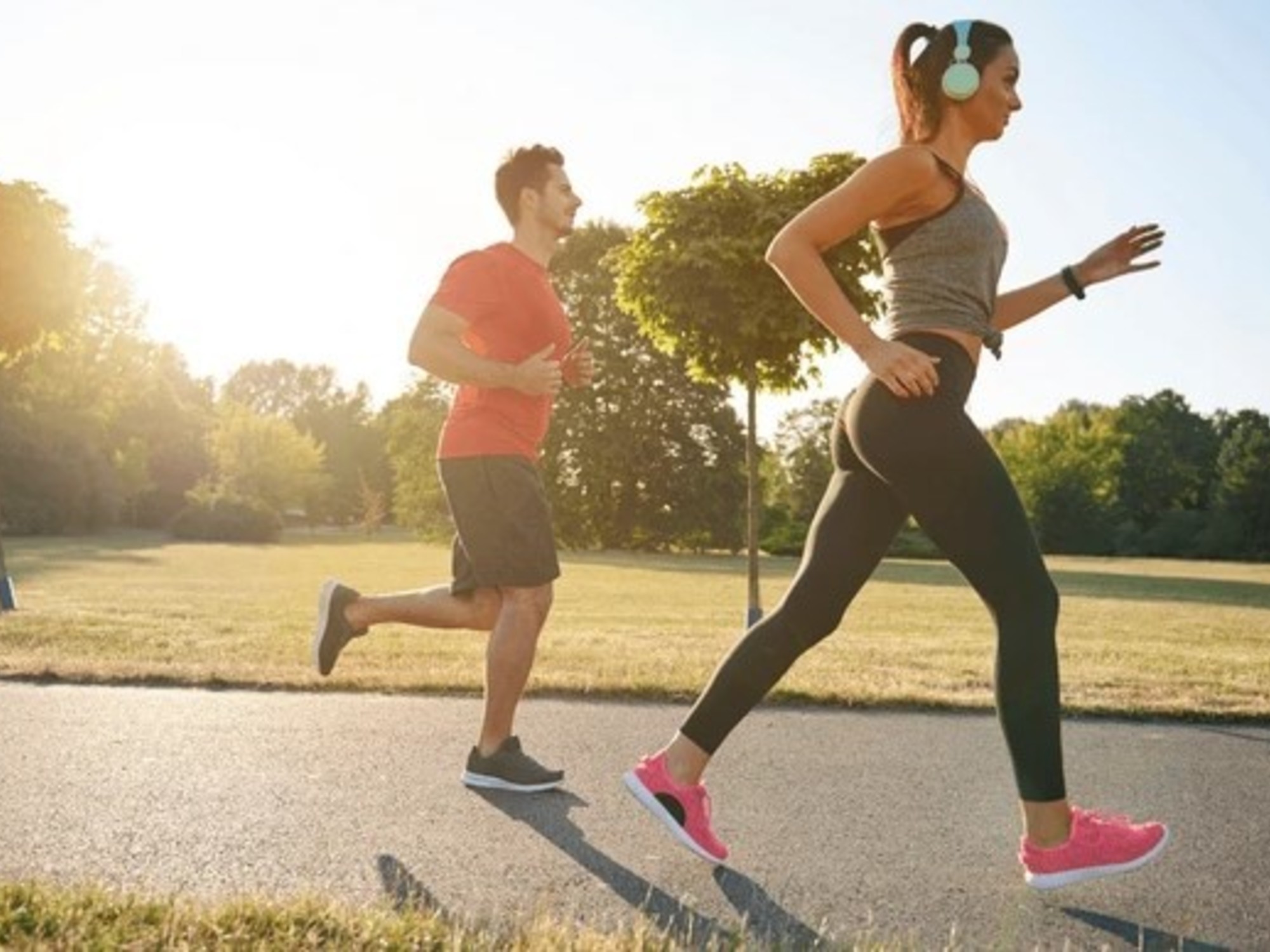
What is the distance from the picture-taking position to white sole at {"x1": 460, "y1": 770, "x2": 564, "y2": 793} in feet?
14.1

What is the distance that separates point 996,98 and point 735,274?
807cm

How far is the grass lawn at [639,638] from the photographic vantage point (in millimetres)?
6906

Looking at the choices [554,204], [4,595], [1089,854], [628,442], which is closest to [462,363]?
[554,204]

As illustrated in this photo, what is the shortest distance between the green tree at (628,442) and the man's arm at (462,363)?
35221mm

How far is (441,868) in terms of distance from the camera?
11.0 ft

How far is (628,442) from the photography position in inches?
1561

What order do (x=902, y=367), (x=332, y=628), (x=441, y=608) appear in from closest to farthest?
1. (x=902, y=367)
2. (x=441, y=608)
3. (x=332, y=628)

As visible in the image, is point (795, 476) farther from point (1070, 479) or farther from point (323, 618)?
point (323, 618)

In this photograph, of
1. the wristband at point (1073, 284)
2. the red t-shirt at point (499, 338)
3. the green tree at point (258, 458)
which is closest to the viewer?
the wristband at point (1073, 284)

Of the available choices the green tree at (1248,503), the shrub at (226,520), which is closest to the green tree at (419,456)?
the shrub at (226,520)

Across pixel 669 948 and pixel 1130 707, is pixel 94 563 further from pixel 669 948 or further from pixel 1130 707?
pixel 669 948

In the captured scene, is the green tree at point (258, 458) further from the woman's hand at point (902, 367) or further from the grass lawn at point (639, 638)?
the woman's hand at point (902, 367)

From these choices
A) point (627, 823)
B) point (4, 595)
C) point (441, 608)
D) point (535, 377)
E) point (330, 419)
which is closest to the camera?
point (627, 823)

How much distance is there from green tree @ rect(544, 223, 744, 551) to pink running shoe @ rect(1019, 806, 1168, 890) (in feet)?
119
